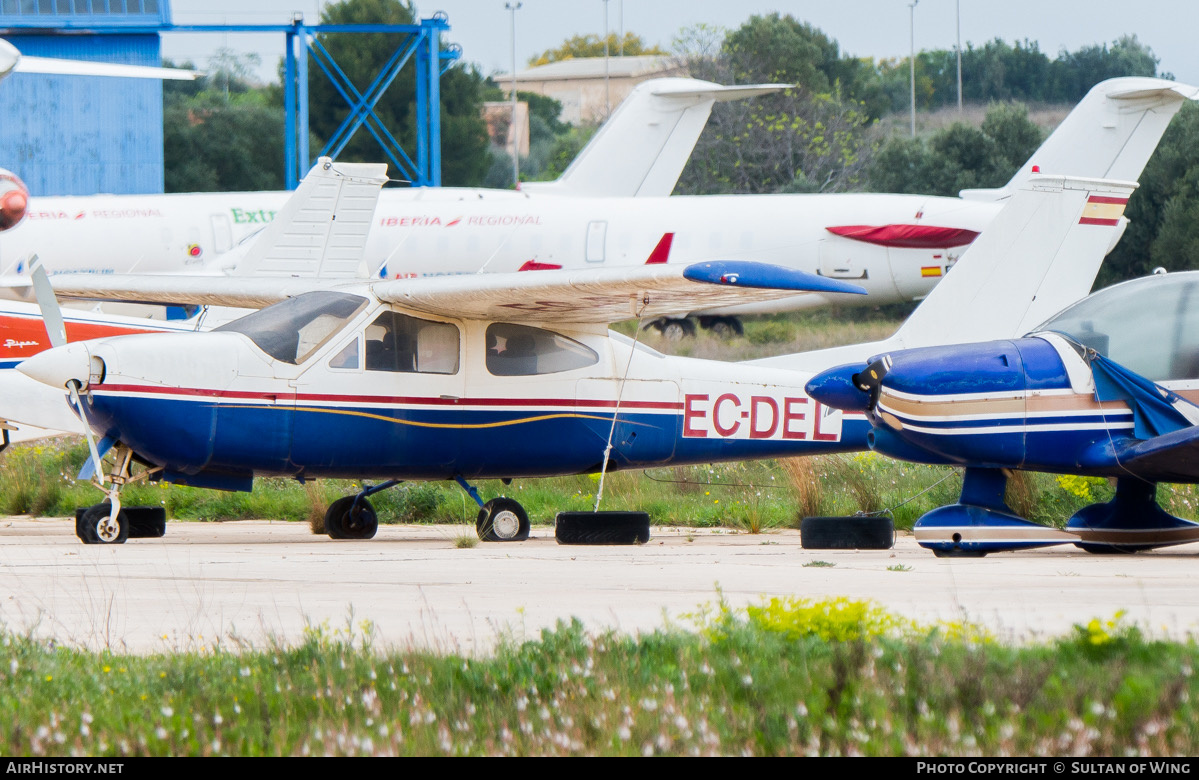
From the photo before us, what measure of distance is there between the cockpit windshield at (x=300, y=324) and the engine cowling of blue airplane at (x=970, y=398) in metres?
4.33

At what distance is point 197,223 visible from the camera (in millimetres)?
31969

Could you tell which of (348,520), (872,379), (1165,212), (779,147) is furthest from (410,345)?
(779,147)

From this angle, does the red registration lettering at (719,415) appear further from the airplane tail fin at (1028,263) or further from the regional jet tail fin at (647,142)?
the regional jet tail fin at (647,142)

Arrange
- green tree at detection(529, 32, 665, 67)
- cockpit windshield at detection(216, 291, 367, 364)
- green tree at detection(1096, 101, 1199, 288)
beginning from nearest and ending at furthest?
cockpit windshield at detection(216, 291, 367, 364)
green tree at detection(1096, 101, 1199, 288)
green tree at detection(529, 32, 665, 67)

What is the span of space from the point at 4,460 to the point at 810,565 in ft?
39.5

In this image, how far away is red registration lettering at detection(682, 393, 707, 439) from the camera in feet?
40.0

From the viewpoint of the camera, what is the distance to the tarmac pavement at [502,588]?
5656 mm

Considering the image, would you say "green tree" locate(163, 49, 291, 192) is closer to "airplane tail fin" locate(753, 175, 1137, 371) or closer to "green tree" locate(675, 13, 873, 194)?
"green tree" locate(675, 13, 873, 194)

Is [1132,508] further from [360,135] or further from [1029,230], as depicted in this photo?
[360,135]

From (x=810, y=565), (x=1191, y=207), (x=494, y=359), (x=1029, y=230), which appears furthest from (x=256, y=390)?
(x=1191, y=207)

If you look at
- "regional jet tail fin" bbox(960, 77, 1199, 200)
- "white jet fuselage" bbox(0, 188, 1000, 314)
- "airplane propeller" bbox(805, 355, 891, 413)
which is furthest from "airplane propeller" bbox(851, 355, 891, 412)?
"white jet fuselage" bbox(0, 188, 1000, 314)

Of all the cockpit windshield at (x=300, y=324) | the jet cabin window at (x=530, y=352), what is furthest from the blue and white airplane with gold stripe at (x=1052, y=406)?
the cockpit windshield at (x=300, y=324)

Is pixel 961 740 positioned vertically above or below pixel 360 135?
below

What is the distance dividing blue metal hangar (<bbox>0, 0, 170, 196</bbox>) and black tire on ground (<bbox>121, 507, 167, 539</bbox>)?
3584 centimetres
